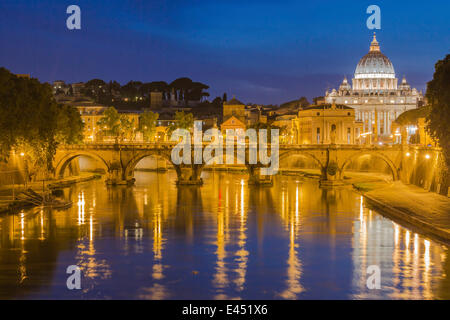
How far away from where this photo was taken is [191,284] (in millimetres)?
24953

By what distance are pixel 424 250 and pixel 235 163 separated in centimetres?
5417

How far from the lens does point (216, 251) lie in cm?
3088

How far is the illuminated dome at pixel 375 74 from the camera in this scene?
531 ft

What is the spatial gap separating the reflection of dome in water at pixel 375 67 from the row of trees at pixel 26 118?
12103 cm

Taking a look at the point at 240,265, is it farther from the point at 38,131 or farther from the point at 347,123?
the point at 347,123

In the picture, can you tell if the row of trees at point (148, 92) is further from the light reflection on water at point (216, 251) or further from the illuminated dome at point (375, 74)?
the light reflection on water at point (216, 251)

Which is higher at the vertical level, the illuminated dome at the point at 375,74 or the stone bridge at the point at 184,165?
the illuminated dome at the point at 375,74

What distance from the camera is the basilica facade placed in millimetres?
151625

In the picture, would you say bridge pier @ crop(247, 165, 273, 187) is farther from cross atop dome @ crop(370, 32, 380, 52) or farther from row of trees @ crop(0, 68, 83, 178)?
→ cross atop dome @ crop(370, 32, 380, 52)

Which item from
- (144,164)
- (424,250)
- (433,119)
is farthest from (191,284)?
(144,164)

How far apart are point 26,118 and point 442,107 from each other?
91.1ft

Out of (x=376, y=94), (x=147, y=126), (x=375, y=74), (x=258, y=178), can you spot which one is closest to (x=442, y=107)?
(x=258, y=178)

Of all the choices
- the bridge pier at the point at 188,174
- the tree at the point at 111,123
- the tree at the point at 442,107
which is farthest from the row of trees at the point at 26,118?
the tree at the point at 111,123

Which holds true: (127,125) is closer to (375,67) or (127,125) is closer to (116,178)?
(116,178)
